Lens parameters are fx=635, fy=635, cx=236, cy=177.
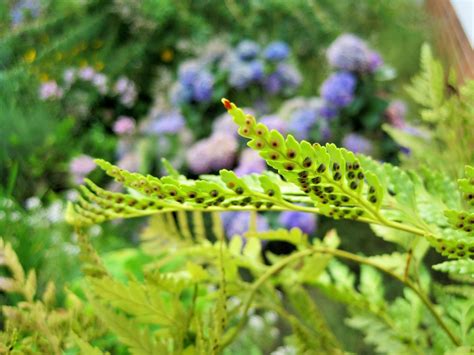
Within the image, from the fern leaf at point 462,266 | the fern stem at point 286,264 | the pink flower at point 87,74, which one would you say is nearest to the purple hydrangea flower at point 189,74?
the pink flower at point 87,74

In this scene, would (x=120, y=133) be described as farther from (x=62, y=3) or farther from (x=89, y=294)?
(x=89, y=294)

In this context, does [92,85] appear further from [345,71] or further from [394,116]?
[394,116]

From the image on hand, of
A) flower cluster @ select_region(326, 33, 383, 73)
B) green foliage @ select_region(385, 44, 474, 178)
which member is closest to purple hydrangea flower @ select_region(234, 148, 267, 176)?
flower cluster @ select_region(326, 33, 383, 73)

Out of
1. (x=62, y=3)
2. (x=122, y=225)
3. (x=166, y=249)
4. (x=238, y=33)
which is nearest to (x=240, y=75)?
(x=238, y=33)

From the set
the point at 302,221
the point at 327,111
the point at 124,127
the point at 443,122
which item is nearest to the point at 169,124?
the point at 124,127

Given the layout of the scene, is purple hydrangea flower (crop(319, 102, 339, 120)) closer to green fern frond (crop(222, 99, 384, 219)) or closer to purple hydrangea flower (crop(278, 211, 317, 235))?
purple hydrangea flower (crop(278, 211, 317, 235))
